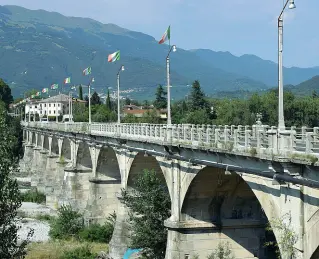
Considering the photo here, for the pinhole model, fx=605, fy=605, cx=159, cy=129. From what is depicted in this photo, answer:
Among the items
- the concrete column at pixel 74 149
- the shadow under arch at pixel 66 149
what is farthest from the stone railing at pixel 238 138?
the shadow under arch at pixel 66 149

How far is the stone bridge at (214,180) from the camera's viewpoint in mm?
21594

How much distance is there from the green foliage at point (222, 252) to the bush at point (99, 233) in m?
22.2

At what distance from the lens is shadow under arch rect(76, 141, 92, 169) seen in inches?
2736

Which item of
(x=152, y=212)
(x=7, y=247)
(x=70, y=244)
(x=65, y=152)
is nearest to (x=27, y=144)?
(x=65, y=152)

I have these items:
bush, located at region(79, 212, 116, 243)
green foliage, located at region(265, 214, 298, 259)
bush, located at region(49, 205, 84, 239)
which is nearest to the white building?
bush, located at region(49, 205, 84, 239)

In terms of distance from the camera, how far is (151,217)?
39.2m

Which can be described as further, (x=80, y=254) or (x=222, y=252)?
(x=80, y=254)

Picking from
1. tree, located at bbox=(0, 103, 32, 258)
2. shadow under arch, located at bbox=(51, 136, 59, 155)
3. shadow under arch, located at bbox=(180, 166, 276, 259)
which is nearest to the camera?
tree, located at bbox=(0, 103, 32, 258)

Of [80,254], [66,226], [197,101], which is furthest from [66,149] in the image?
[197,101]

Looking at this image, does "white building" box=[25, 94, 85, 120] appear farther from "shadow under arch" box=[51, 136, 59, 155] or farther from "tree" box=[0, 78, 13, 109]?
"shadow under arch" box=[51, 136, 59, 155]

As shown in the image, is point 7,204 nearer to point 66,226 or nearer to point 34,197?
point 66,226

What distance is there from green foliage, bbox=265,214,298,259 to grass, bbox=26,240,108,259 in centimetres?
3073

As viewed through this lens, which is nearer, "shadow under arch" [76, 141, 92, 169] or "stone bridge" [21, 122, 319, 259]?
"stone bridge" [21, 122, 319, 259]

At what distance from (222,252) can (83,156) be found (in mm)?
38398
